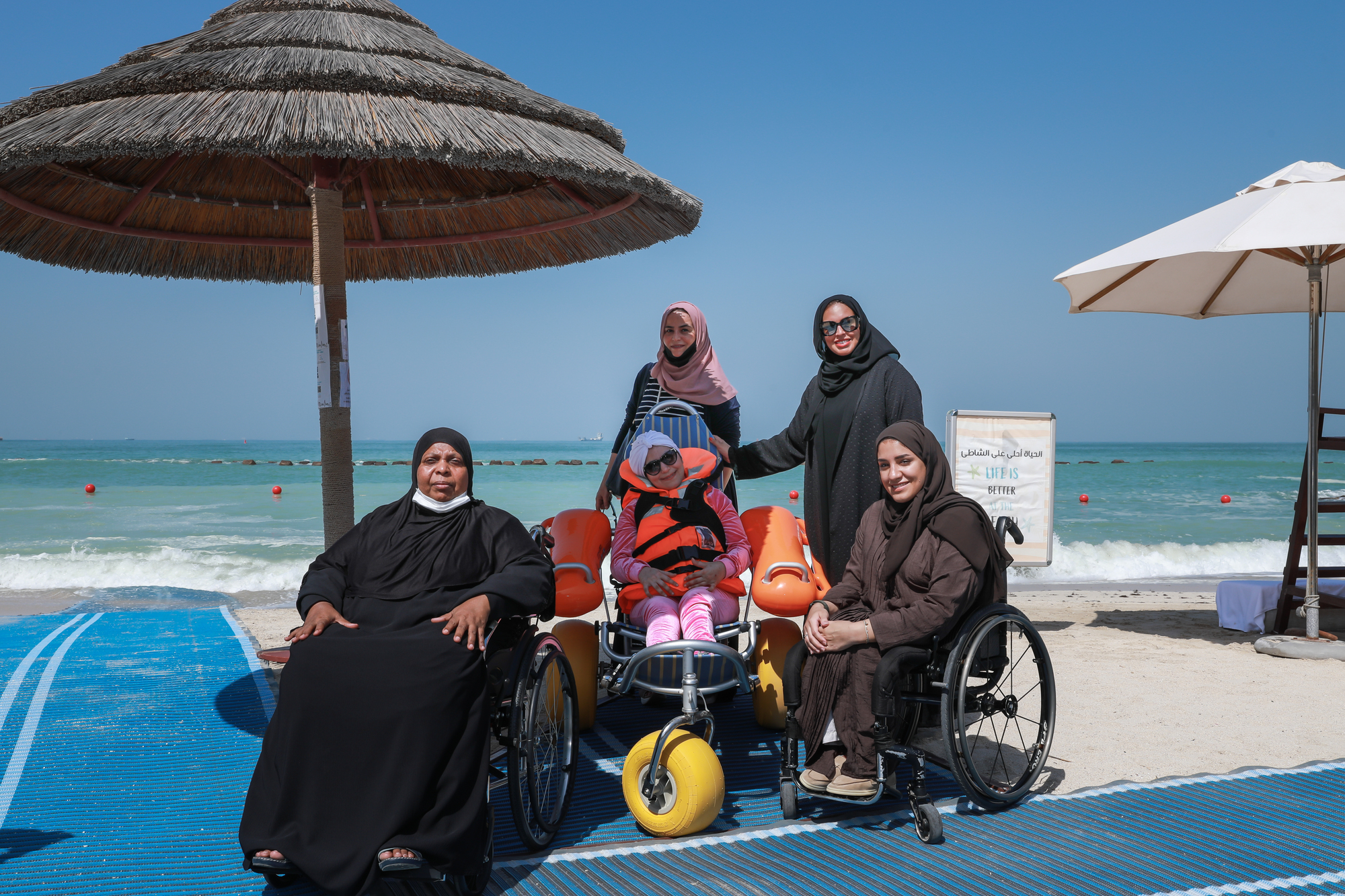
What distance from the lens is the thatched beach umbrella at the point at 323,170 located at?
3.33 m

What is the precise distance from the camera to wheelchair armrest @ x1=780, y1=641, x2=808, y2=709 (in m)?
2.69

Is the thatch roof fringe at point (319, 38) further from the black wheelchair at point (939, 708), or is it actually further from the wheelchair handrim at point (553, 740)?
the black wheelchair at point (939, 708)

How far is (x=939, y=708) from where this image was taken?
8.83ft

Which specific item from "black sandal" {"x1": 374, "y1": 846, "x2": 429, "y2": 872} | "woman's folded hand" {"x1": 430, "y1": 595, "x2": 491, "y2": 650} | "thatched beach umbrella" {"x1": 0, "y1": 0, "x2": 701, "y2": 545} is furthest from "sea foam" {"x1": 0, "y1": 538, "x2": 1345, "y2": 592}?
"black sandal" {"x1": 374, "y1": 846, "x2": 429, "y2": 872}

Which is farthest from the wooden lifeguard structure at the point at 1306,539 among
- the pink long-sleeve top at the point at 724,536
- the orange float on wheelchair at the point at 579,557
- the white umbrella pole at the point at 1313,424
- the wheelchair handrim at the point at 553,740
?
the wheelchair handrim at the point at 553,740

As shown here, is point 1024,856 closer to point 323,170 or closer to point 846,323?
point 846,323

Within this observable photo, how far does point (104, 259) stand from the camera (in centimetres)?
501

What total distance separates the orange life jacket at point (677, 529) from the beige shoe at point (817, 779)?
2.60 ft

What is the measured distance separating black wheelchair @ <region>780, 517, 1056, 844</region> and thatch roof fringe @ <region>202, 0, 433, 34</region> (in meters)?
3.71

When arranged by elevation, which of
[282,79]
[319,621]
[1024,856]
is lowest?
[1024,856]

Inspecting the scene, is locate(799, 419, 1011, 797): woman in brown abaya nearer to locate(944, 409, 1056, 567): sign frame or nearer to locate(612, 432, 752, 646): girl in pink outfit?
locate(612, 432, 752, 646): girl in pink outfit

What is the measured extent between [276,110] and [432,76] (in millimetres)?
675

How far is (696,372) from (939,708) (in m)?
1.79

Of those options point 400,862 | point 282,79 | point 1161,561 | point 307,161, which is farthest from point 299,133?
point 1161,561
